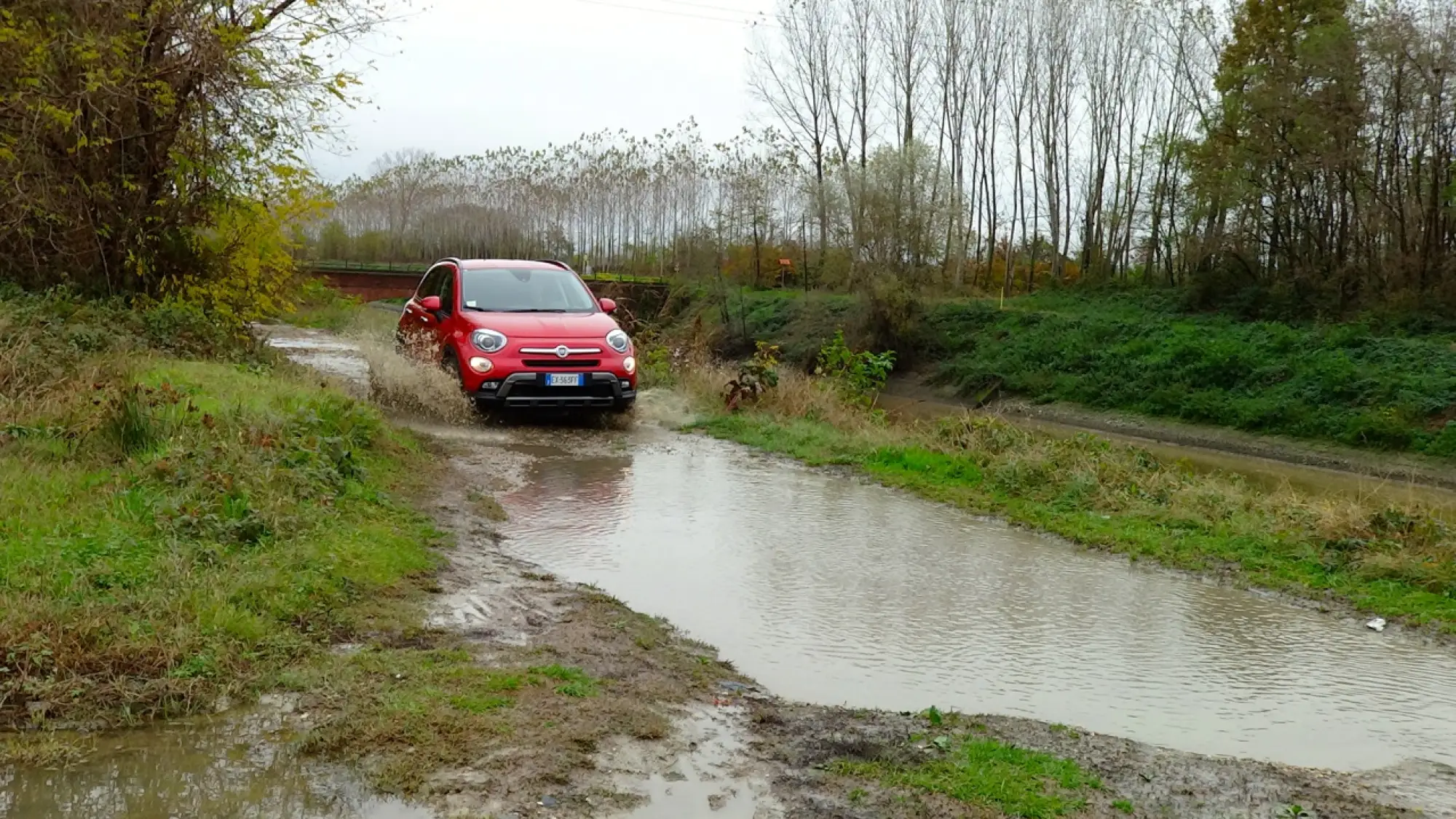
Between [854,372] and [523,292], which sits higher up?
[523,292]

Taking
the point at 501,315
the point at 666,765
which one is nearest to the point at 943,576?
the point at 666,765

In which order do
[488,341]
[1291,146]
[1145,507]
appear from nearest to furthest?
[1145,507] → [488,341] → [1291,146]

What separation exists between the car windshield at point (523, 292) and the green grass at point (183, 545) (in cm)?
395

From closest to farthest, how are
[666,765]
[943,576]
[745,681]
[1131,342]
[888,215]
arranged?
[666,765] < [745,681] < [943,576] < [1131,342] < [888,215]

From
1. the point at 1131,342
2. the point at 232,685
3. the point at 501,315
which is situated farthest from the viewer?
the point at 1131,342

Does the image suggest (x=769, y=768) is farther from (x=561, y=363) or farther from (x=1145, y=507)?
(x=561, y=363)

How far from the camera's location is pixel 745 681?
199 inches

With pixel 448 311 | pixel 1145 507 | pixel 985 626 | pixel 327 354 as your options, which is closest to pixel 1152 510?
pixel 1145 507

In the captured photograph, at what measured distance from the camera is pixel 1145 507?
9242 millimetres

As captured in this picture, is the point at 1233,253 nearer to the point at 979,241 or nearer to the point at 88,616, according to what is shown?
the point at 979,241

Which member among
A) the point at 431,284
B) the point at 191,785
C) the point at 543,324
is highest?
the point at 431,284

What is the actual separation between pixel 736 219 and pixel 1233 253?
23.3 meters

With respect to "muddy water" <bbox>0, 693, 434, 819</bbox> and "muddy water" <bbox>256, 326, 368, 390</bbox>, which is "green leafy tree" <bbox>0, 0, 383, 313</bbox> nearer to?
"muddy water" <bbox>256, 326, 368, 390</bbox>

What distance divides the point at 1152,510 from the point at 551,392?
6189 mm
